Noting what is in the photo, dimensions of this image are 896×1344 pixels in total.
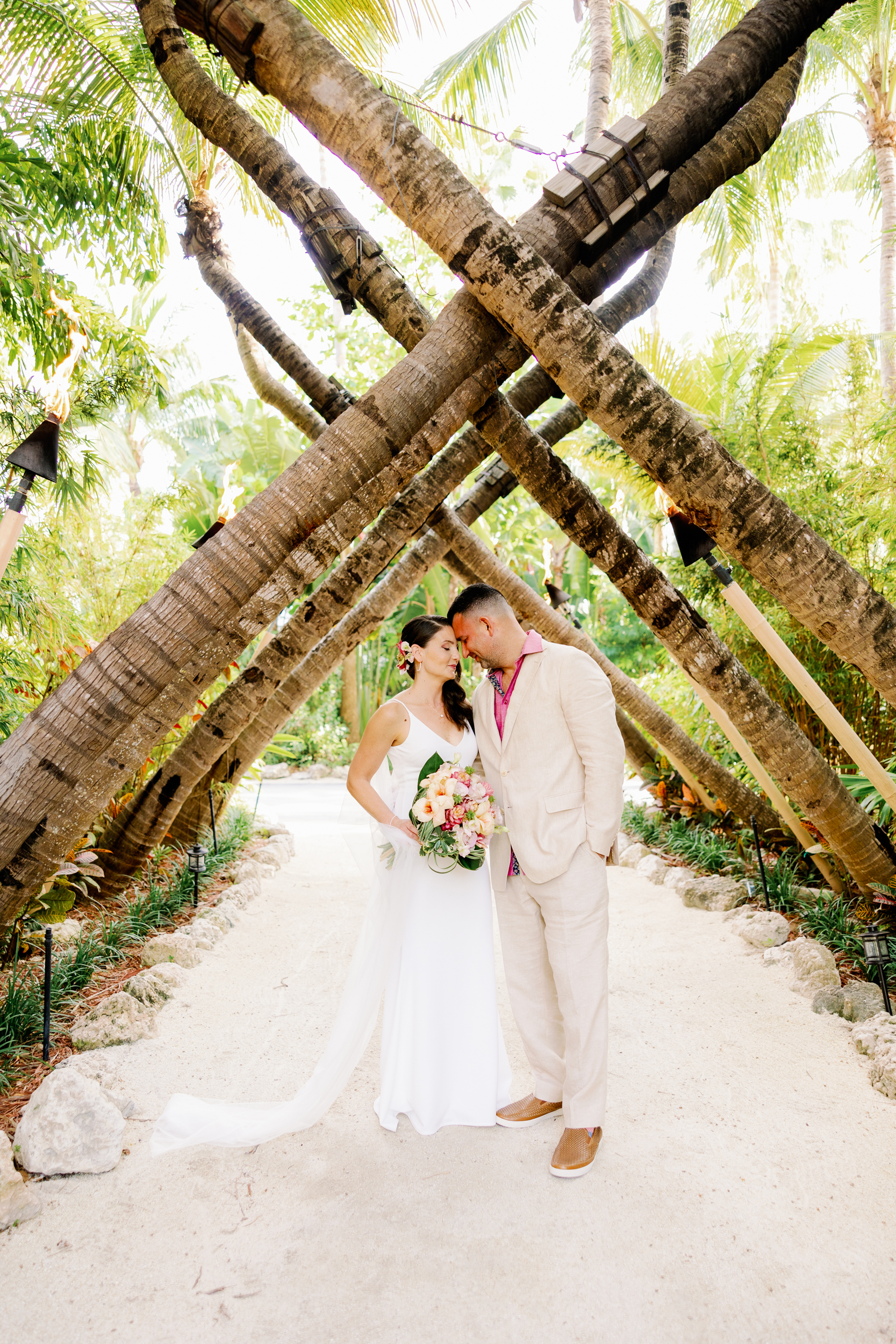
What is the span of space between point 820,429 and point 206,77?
653 cm

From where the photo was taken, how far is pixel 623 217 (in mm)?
3225

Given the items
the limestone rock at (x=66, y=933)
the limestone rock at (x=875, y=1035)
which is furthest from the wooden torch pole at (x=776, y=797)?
the limestone rock at (x=66, y=933)

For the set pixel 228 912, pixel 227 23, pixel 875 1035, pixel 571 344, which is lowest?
pixel 228 912

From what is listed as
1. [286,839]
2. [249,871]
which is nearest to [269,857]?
[249,871]

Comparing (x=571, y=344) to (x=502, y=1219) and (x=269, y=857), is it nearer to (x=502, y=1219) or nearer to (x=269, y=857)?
(x=502, y=1219)

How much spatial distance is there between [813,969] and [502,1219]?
2833 millimetres

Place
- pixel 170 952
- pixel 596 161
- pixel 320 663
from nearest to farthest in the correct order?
pixel 596 161 < pixel 170 952 < pixel 320 663

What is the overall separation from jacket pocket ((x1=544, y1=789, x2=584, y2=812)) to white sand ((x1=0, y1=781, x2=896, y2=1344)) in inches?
53.6

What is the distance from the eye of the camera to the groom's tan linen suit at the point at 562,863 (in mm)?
3053

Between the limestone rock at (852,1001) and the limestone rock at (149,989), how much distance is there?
3.73m

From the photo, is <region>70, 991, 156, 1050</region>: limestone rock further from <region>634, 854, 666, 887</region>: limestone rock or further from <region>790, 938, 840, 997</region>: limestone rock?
<region>634, 854, 666, 887</region>: limestone rock

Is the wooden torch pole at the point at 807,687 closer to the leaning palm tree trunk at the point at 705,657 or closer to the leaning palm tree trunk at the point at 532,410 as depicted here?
the leaning palm tree trunk at the point at 705,657

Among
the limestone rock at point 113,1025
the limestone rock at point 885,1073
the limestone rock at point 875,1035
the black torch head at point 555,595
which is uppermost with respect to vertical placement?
the black torch head at point 555,595

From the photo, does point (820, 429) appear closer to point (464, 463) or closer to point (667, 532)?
point (464, 463)
